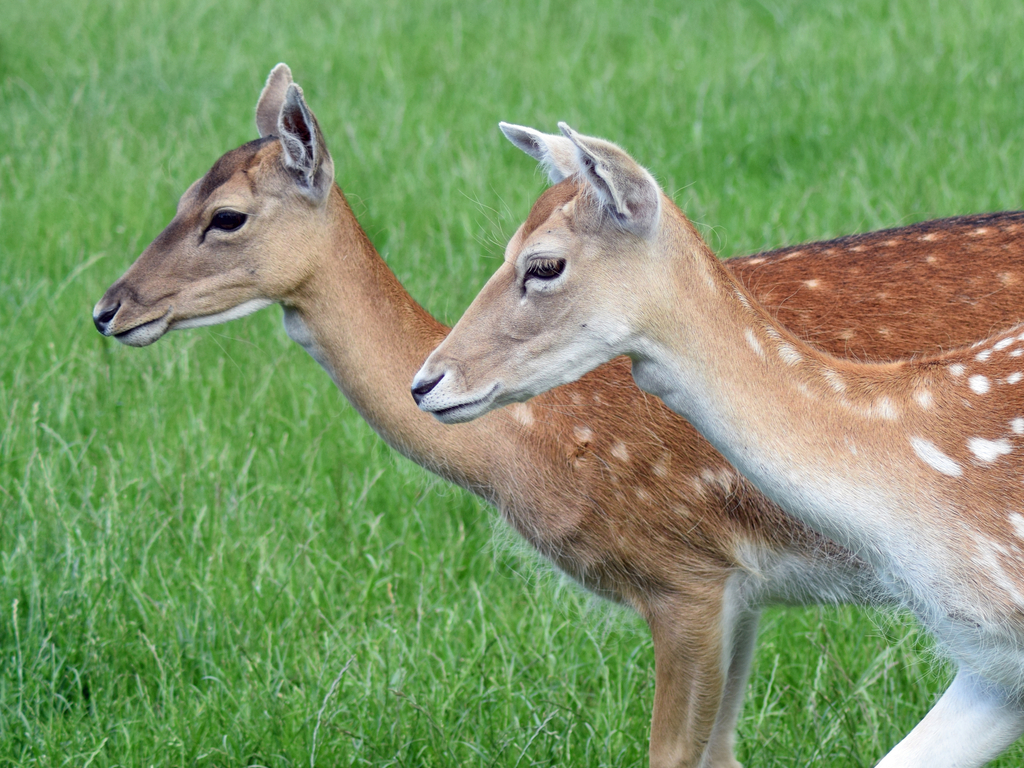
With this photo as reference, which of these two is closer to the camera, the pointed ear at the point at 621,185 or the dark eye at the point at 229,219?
the pointed ear at the point at 621,185

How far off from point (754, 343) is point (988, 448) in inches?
21.9

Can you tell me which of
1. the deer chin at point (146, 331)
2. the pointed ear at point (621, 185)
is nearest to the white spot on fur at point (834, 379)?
the pointed ear at point (621, 185)

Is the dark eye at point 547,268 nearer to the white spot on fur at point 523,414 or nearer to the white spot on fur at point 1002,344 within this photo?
the white spot on fur at point 523,414

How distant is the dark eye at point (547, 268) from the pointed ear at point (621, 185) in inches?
6.4

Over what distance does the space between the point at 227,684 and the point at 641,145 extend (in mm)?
4608

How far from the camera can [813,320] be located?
382 cm

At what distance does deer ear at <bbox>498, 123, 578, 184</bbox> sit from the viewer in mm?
3242

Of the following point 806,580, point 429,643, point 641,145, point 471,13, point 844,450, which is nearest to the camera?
point 844,450

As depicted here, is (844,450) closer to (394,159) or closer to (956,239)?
(956,239)

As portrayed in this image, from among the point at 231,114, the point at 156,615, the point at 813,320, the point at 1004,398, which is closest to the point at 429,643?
the point at 156,615

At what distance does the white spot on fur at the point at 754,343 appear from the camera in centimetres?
293

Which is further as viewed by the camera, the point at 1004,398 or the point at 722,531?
the point at 722,531

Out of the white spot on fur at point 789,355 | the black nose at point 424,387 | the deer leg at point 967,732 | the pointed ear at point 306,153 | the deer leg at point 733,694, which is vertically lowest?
the deer leg at point 733,694

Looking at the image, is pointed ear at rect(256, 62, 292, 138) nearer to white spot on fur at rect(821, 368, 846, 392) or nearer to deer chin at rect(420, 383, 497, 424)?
deer chin at rect(420, 383, 497, 424)
